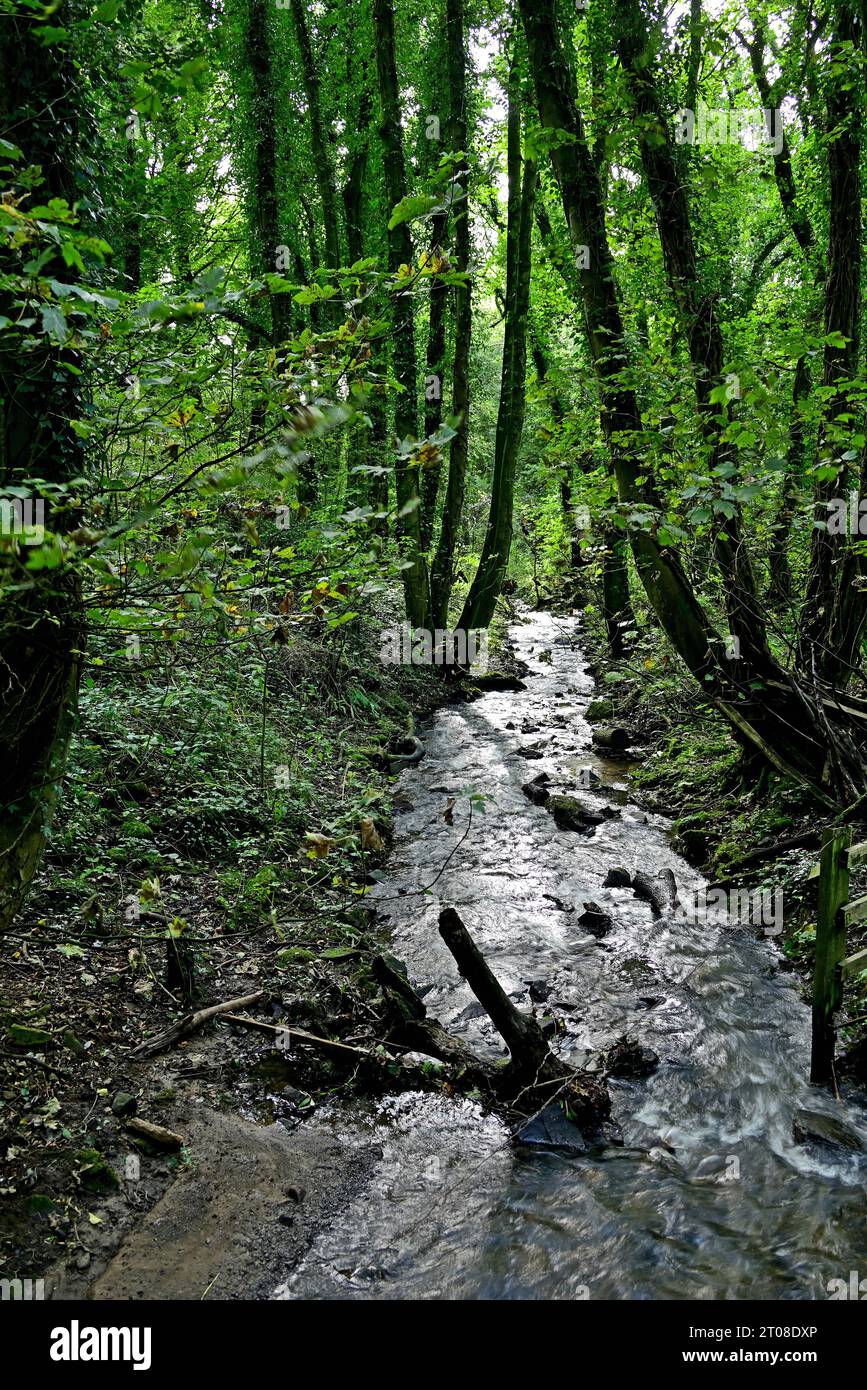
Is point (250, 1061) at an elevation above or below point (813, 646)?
below

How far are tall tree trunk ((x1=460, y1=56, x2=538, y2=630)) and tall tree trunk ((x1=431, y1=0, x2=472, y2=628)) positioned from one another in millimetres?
695

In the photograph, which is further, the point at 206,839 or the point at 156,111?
the point at 206,839

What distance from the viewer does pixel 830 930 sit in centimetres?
489

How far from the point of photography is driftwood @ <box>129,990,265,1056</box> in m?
4.74

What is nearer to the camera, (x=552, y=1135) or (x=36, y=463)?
(x=36, y=463)

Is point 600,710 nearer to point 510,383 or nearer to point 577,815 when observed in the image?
point 577,815

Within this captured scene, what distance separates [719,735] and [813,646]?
2931 millimetres

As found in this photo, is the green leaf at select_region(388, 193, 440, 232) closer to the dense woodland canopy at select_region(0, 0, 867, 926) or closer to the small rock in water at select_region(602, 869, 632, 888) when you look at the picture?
the dense woodland canopy at select_region(0, 0, 867, 926)

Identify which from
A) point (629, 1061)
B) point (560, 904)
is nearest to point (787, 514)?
point (560, 904)

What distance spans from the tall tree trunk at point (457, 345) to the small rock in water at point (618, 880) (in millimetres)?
8956

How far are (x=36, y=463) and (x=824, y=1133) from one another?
18.7ft

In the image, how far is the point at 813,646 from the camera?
802cm

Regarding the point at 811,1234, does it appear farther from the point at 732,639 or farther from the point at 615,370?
the point at 615,370

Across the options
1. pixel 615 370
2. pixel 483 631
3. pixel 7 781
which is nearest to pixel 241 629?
pixel 7 781
